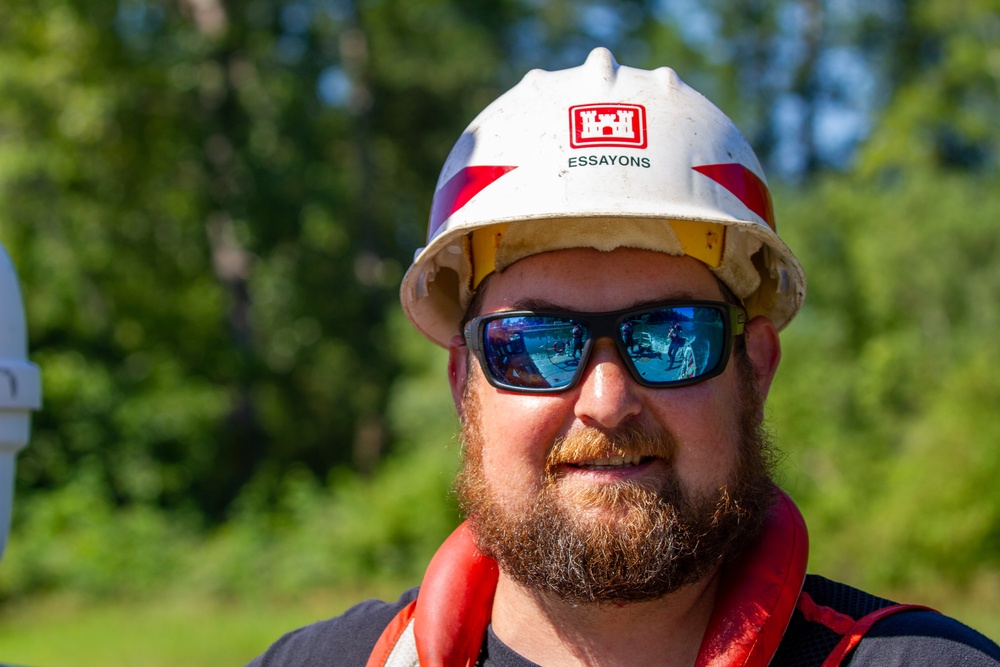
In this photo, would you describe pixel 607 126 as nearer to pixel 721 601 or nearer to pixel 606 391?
pixel 606 391

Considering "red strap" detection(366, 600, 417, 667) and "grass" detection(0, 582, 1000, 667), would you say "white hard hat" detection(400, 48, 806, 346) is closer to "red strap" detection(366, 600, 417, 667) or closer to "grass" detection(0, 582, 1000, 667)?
"red strap" detection(366, 600, 417, 667)

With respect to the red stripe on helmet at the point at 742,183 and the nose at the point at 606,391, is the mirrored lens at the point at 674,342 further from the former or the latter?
the red stripe on helmet at the point at 742,183

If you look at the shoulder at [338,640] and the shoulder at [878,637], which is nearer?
the shoulder at [878,637]

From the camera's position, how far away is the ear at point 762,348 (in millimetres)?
2443

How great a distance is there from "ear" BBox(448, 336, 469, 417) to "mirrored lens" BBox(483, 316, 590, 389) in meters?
0.21

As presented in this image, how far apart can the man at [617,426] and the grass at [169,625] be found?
6.02 m

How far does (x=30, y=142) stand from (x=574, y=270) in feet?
51.0

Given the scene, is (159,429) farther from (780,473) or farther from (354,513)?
(780,473)

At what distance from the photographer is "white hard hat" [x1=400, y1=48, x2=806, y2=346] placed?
2.22 meters

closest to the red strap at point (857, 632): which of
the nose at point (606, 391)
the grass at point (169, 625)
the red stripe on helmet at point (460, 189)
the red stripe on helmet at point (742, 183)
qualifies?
the nose at point (606, 391)

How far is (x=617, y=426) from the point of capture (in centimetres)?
211

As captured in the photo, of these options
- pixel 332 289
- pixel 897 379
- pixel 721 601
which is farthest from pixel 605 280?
pixel 332 289

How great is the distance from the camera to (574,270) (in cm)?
224

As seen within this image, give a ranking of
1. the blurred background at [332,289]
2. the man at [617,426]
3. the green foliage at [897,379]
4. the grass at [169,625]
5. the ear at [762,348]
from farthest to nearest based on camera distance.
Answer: the blurred background at [332,289], the green foliage at [897,379], the grass at [169,625], the ear at [762,348], the man at [617,426]
